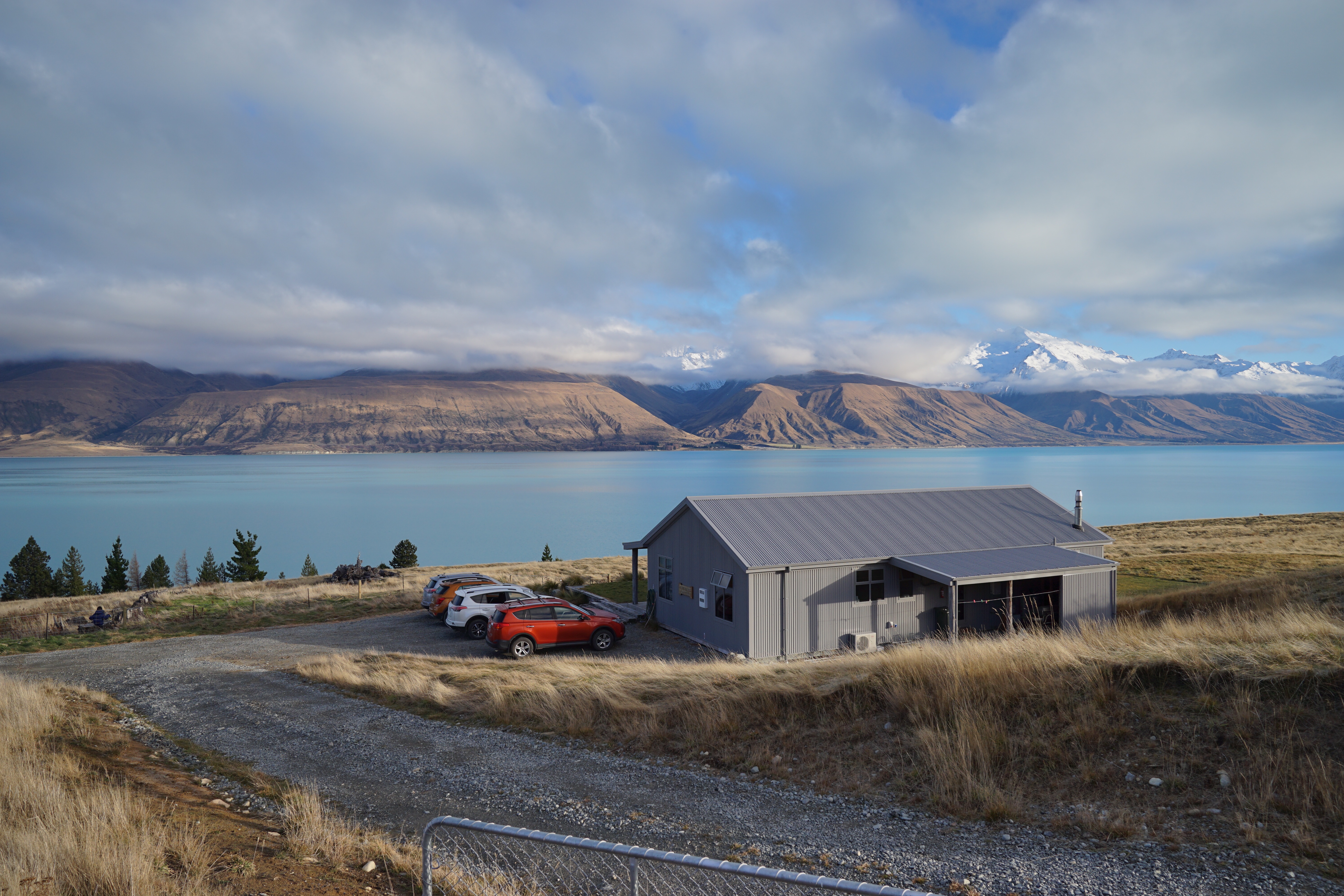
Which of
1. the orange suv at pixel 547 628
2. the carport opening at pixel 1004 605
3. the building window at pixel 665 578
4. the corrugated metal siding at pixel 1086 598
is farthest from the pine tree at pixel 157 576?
the corrugated metal siding at pixel 1086 598

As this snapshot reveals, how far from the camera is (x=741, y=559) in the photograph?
18516 millimetres

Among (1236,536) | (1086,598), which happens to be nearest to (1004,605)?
(1086,598)

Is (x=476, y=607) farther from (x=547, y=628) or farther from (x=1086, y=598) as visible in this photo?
(x=1086, y=598)

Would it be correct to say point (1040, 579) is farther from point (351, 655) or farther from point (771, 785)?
point (351, 655)

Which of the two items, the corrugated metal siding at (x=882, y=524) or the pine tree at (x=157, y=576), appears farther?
the pine tree at (x=157, y=576)

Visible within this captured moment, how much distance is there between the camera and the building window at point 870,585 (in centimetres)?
1958

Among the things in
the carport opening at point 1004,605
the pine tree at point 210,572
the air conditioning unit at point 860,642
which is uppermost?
the carport opening at point 1004,605

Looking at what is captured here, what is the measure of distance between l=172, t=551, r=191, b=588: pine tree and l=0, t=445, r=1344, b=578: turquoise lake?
23.5 ft

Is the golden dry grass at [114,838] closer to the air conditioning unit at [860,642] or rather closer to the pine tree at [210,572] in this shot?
the air conditioning unit at [860,642]

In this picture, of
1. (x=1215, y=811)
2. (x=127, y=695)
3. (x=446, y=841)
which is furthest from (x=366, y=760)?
(x=1215, y=811)

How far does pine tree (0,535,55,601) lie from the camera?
5266cm

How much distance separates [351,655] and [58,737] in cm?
774

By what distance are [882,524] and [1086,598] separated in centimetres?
611

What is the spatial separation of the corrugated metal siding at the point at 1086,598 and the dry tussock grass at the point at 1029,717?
Answer: 27.6 feet
